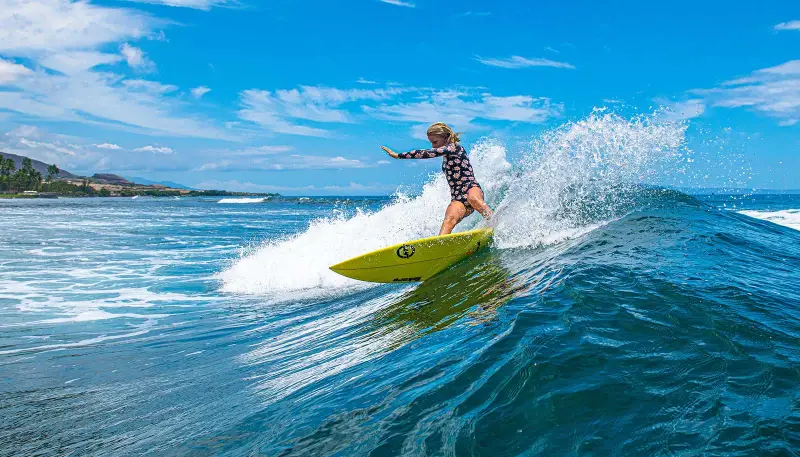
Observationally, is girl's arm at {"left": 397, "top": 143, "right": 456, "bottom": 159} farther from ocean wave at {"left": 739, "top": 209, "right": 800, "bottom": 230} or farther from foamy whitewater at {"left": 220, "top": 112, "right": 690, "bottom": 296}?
ocean wave at {"left": 739, "top": 209, "right": 800, "bottom": 230}

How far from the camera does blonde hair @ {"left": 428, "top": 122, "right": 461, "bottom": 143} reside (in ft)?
28.3

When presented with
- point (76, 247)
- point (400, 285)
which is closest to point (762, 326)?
point (400, 285)

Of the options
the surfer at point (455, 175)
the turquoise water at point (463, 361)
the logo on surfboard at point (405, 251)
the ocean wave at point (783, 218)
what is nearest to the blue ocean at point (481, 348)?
the turquoise water at point (463, 361)

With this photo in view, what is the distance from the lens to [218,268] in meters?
13.9

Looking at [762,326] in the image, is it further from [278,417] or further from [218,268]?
[218,268]

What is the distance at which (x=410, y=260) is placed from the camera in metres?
7.90

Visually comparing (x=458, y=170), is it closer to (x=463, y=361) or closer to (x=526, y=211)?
(x=526, y=211)

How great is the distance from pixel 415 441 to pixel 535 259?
5.10 metres

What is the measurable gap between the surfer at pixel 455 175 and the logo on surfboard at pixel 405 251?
978 mm

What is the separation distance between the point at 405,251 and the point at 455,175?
183cm

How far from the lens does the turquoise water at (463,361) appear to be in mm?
2740

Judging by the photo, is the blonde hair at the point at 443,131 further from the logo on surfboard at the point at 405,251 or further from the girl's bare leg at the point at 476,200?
the logo on surfboard at the point at 405,251

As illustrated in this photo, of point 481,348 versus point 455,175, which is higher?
point 455,175

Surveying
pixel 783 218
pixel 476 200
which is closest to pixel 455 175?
pixel 476 200
